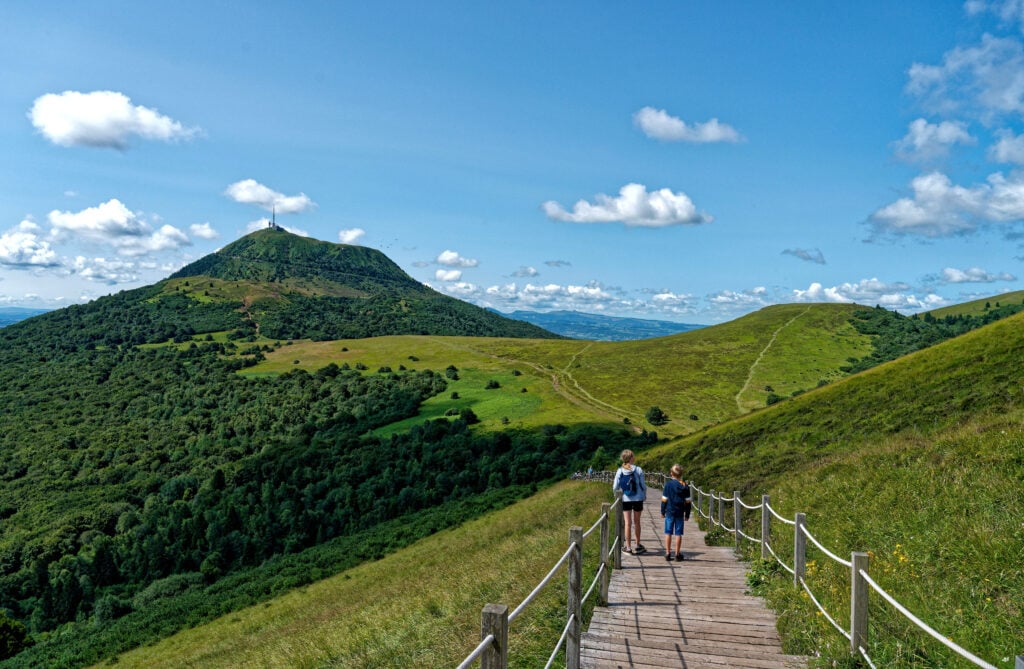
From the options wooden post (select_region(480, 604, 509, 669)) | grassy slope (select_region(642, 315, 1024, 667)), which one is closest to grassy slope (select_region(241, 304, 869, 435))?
grassy slope (select_region(642, 315, 1024, 667))

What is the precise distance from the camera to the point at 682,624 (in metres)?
9.52

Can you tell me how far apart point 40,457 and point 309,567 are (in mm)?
101860

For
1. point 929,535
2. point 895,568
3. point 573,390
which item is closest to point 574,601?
point 895,568

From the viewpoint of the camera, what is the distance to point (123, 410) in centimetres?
15188

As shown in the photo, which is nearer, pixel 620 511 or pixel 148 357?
pixel 620 511

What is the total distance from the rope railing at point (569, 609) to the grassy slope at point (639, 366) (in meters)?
82.3

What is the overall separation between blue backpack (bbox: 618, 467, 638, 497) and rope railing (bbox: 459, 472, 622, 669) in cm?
111

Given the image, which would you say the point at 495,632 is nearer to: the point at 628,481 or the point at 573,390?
the point at 628,481

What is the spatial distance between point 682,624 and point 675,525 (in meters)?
5.48

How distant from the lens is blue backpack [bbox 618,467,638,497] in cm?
1440

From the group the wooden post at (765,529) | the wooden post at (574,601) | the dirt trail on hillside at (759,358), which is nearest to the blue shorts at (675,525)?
the wooden post at (765,529)

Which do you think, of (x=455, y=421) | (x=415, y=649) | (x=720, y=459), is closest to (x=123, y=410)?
(x=455, y=421)

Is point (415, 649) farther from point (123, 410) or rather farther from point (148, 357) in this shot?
point (148, 357)

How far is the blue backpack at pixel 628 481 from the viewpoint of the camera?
1440cm
